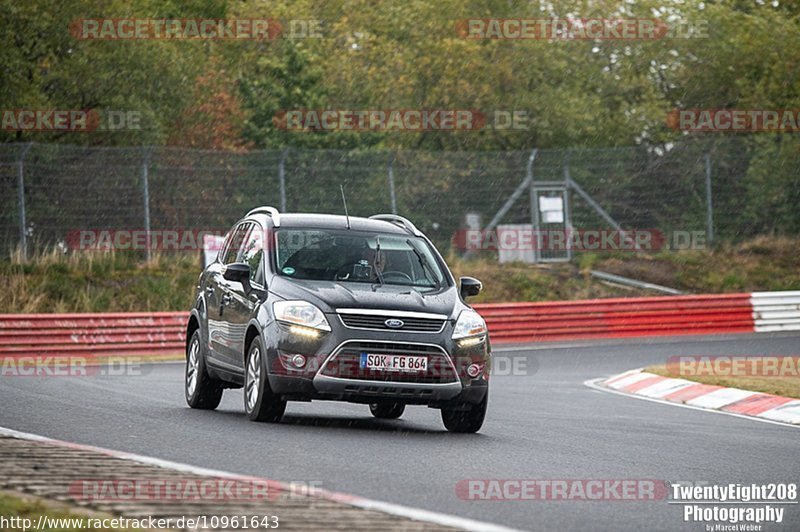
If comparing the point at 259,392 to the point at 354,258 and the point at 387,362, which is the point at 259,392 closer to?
the point at 387,362

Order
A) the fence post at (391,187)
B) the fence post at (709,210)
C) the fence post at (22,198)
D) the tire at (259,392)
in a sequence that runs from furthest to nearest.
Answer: the fence post at (709,210) < the fence post at (391,187) < the fence post at (22,198) < the tire at (259,392)

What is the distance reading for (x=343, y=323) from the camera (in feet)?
38.7

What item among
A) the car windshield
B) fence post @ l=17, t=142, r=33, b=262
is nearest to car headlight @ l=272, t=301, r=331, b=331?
the car windshield

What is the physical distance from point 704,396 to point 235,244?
633 cm

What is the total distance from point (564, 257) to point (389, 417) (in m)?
20.4

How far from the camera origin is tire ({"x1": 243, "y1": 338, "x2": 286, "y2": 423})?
1193 cm

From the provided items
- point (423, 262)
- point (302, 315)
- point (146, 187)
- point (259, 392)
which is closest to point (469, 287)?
point (423, 262)

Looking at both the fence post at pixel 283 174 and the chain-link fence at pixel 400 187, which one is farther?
the fence post at pixel 283 174

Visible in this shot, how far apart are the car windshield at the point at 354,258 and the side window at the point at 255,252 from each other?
0.19 metres

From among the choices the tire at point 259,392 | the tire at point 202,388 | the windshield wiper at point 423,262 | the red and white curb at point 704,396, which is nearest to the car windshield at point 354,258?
the windshield wiper at point 423,262

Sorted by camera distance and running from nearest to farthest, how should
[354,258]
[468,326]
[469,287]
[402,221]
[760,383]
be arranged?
1. [468,326]
2. [354,258]
3. [469,287]
4. [402,221]
5. [760,383]

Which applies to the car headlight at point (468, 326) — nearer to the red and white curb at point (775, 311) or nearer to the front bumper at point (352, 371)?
the front bumper at point (352, 371)

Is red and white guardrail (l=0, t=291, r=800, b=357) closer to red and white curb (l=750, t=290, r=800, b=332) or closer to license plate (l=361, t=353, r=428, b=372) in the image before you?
red and white curb (l=750, t=290, r=800, b=332)

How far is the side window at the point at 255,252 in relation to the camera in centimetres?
1282
